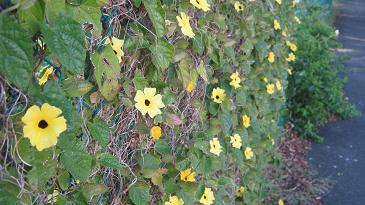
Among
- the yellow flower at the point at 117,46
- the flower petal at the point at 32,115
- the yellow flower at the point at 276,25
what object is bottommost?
the yellow flower at the point at 276,25

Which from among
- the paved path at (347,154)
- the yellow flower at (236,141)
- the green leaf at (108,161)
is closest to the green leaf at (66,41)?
the green leaf at (108,161)

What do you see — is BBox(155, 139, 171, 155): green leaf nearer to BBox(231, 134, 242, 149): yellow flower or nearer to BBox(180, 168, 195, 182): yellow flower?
BBox(180, 168, 195, 182): yellow flower

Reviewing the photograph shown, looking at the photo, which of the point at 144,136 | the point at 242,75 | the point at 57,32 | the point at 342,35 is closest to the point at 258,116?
the point at 242,75

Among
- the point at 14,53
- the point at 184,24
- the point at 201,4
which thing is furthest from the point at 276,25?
the point at 14,53

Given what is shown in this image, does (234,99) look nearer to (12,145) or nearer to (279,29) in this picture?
(279,29)

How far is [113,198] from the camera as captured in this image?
1.71 m

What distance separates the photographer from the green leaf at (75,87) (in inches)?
49.7

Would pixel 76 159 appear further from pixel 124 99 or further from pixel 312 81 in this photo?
pixel 312 81

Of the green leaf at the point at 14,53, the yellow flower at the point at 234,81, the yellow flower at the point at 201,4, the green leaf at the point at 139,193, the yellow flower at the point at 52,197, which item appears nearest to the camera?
the green leaf at the point at 14,53

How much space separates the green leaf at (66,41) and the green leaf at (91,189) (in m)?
0.48

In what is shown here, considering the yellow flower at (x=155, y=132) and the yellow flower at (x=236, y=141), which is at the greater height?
the yellow flower at (x=155, y=132)

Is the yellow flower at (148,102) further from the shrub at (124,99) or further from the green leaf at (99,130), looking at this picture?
the green leaf at (99,130)

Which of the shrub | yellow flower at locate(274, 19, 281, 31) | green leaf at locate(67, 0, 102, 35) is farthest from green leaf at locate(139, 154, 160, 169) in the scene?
yellow flower at locate(274, 19, 281, 31)

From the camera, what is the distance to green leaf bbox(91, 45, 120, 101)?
4.45 feet
